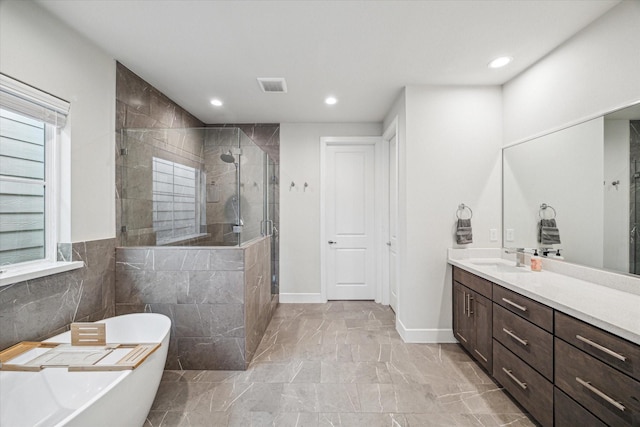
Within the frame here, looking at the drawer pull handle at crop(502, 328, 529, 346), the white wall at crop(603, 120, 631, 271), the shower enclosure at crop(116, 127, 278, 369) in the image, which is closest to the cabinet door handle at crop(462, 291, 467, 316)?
the drawer pull handle at crop(502, 328, 529, 346)

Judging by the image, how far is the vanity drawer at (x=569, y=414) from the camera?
129 cm

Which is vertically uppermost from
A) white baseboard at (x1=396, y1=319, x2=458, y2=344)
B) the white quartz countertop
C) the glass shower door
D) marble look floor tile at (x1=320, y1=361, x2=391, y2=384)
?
the glass shower door

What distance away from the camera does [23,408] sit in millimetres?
1393

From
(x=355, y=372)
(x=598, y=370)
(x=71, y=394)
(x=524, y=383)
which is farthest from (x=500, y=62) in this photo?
(x=71, y=394)

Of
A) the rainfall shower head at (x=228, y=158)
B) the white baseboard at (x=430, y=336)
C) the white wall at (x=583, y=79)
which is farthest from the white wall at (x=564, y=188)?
the rainfall shower head at (x=228, y=158)

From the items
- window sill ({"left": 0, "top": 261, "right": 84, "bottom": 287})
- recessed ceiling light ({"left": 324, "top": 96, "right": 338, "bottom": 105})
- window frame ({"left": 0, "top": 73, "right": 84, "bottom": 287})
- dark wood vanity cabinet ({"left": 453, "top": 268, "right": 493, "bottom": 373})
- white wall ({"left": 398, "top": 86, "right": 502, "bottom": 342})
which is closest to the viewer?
window sill ({"left": 0, "top": 261, "right": 84, "bottom": 287})

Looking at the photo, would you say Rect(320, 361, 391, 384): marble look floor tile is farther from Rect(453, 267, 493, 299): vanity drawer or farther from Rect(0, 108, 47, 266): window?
Rect(0, 108, 47, 266): window

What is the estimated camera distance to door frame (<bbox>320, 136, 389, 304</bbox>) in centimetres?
399

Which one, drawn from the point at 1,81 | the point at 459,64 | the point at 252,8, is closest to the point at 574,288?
the point at 459,64

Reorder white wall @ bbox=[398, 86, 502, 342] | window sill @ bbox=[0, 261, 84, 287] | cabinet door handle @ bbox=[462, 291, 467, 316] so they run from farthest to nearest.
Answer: white wall @ bbox=[398, 86, 502, 342], cabinet door handle @ bbox=[462, 291, 467, 316], window sill @ bbox=[0, 261, 84, 287]

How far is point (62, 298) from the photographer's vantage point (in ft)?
6.15

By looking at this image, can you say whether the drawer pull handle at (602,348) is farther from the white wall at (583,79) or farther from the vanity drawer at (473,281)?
the white wall at (583,79)

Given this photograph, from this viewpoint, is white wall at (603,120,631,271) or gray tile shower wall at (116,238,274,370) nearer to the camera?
white wall at (603,120,631,271)

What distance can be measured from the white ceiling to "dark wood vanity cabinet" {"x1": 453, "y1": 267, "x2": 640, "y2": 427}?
1.85 metres
